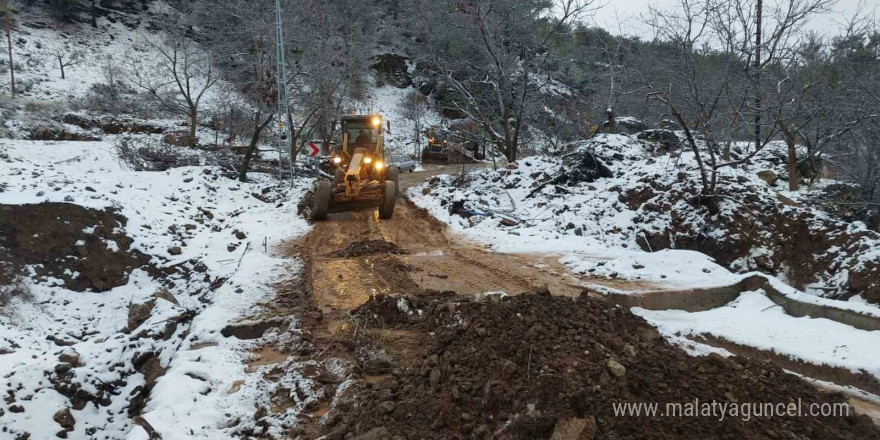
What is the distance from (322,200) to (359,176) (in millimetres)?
1199

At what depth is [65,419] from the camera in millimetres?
4820

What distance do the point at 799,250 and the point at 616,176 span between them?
15.8 ft

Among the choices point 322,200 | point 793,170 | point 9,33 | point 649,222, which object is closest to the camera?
point 649,222

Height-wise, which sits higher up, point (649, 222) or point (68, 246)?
point (649, 222)

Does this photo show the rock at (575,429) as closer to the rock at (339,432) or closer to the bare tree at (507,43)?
the rock at (339,432)

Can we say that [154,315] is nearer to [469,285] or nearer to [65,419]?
[65,419]

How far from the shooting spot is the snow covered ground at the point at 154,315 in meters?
4.37

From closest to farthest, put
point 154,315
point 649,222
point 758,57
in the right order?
point 154,315 < point 758,57 < point 649,222

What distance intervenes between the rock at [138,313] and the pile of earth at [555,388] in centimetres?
426

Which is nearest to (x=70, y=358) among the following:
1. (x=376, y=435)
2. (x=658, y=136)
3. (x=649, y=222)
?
(x=376, y=435)

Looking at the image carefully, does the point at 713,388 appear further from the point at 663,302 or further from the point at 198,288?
the point at 198,288

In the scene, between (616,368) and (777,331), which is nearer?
(616,368)

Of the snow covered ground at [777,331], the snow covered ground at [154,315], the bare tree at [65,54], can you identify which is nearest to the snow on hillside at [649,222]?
the snow covered ground at [777,331]

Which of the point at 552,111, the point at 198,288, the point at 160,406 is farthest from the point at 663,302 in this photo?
the point at 552,111
